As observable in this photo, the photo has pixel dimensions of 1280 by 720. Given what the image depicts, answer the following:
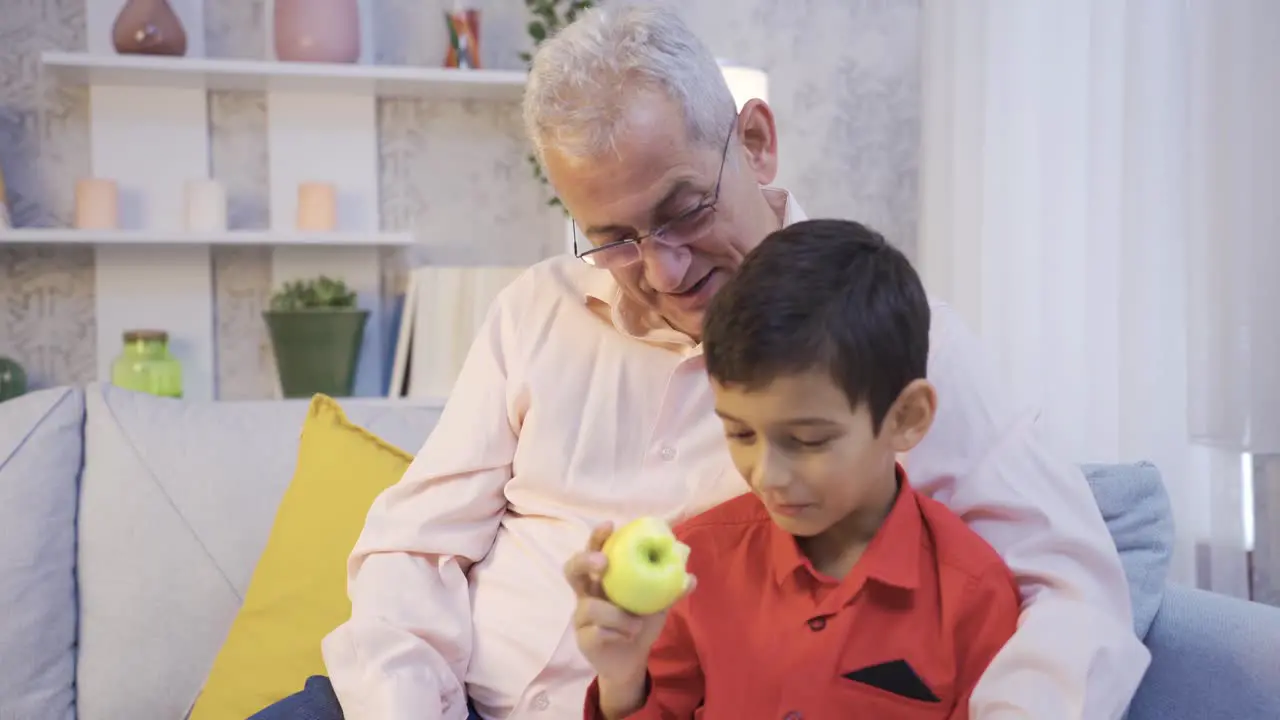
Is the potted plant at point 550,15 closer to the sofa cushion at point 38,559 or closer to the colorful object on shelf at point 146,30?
the colorful object on shelf at point 146,30

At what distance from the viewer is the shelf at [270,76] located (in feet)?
9.48

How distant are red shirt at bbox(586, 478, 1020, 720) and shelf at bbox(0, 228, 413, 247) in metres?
2.06

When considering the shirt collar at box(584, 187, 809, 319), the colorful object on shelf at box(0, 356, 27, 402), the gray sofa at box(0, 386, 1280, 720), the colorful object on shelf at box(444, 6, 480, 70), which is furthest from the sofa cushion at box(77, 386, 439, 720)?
the colorful object on shelf at box(444, 6, 480, 70)

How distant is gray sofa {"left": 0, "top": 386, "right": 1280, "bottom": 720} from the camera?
1889 mm

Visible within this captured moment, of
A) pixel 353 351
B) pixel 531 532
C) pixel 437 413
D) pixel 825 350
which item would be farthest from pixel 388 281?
pixel 825 350

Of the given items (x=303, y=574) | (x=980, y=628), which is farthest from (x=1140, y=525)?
(x=303, y=574)

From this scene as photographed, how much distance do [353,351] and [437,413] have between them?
0.94 m

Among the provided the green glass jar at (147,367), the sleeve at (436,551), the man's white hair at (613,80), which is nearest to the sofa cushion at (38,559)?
the sleeve at (436,551)

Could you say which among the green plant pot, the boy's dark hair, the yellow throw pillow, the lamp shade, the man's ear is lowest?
the yellow throw pillow

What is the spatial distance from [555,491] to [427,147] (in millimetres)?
2038

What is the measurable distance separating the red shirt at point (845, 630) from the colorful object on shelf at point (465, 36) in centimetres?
219

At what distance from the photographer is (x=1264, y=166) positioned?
6.01 ft

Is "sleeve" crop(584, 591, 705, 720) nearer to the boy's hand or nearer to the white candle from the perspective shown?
the boy's hand

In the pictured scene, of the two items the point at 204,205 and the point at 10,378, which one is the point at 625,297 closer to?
the point at 204,205
